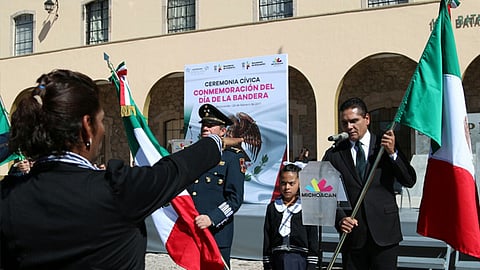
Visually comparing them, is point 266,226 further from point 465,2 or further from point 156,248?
point 465,2

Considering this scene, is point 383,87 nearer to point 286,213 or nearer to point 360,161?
point 286,213

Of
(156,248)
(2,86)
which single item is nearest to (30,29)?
(2,86)

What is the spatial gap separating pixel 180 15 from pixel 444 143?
559 inches

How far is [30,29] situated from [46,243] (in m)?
19.8

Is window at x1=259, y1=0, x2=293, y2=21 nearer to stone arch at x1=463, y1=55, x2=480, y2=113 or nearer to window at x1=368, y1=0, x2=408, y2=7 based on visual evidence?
window at x1=368, y1=0, x2=408, y2=7

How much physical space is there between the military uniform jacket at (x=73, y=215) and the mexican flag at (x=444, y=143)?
2.66m

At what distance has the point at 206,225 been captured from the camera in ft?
13.0

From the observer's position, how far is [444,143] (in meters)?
3.87

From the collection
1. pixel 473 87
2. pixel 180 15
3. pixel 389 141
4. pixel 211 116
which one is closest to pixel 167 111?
pixel 180 15

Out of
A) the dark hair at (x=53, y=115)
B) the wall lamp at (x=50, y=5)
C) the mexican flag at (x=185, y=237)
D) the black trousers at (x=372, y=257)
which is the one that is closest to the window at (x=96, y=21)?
the wall lamp at (x=50, y=5)

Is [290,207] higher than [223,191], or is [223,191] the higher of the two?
[223,191]

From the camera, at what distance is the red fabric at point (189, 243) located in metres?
3.87

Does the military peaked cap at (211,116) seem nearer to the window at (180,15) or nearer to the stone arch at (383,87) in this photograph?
the stone arch at (383,87)

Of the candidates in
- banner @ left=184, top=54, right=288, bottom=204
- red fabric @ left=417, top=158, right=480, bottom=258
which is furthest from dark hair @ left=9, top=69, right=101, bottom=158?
banner @ left=184, top=54, right=288, bottom=204
